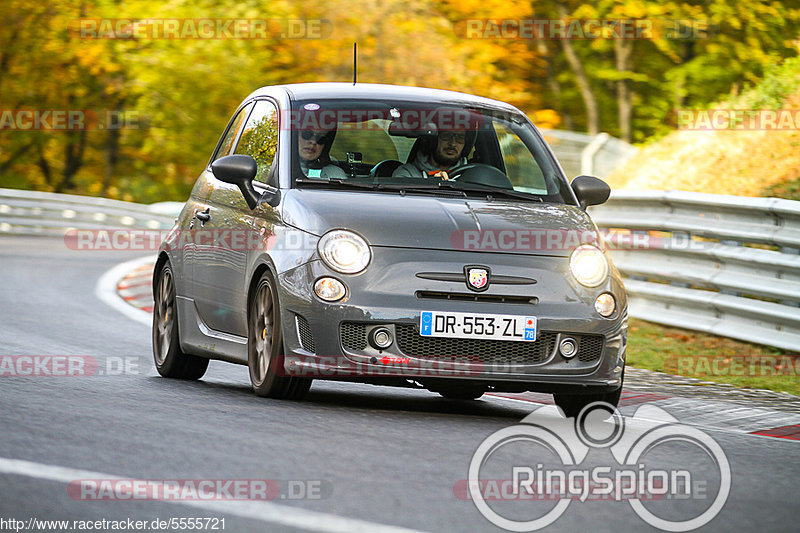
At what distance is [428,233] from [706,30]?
29755 mm

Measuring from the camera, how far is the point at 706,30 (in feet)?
120

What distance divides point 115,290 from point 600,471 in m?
11.6

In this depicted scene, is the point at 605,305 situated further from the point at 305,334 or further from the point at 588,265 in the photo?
the point at 305,334

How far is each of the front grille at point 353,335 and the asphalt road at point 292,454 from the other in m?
0.35

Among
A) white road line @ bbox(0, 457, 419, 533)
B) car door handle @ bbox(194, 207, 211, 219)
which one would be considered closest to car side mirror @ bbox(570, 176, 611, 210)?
car door handle @ bbox(194, 207, 211, 219)

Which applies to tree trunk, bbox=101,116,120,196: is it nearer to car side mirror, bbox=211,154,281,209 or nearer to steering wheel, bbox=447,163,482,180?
steering wheel, bbox=447,163,482,180

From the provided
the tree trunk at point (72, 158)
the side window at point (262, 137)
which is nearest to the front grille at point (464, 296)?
the side window at point (262, 137)

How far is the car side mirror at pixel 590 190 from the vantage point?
919 centimetres

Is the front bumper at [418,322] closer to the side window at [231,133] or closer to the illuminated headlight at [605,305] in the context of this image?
the illuminated headlight at [605,305]

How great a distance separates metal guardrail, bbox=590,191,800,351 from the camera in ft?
40.1

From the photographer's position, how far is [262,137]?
31.2 ft

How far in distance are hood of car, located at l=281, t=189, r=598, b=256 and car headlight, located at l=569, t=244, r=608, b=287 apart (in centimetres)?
5

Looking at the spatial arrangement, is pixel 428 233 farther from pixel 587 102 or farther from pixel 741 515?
pixel 587 102

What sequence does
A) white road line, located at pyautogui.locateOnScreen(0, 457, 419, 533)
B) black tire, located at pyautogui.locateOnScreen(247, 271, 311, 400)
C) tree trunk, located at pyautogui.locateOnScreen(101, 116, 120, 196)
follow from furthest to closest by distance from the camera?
1. tree trunk, located at pyautogui.locateOnScreen(101, 116, 120, 196)
2. black tire, located at pyautogui.locateOnScreen(247, 271, 311, 400)
3. white road line, located at pyautogui.locateOnScreen(0, 457, 419, 533)
